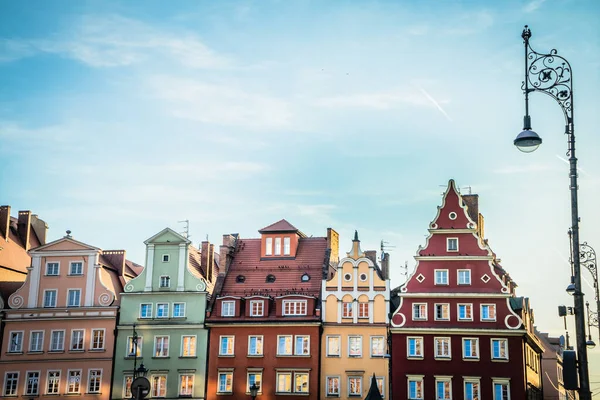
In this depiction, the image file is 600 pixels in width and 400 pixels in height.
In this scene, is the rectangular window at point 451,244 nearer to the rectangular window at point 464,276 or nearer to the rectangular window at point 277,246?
the rectangular window at point 464,276

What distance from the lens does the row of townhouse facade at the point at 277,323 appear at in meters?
52.4

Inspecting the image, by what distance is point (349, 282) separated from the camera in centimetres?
5578

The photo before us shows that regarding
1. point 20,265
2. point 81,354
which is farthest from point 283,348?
point 20,265

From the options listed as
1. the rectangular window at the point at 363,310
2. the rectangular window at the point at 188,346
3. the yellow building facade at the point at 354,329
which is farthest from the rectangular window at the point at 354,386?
the rectangular window at the point at 188,346

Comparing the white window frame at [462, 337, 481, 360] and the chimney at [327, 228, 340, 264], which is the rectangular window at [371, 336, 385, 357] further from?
the chimney at [327, 228, 340, 264]

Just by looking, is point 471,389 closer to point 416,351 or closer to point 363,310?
point 416,351

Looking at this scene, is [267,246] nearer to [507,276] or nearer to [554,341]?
[507,276]

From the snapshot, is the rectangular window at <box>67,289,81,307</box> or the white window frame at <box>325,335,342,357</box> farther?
the rectangular window at <box>67,289,81,307</box>

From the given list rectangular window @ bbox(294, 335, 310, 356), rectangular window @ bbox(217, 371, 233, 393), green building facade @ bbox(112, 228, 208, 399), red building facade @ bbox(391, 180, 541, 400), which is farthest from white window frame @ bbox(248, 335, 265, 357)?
red building facade @ bbox(391, 180, 541, 400)

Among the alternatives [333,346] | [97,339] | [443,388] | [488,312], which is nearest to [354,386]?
[333,346]

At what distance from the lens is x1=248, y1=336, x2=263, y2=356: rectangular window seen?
5581 cm

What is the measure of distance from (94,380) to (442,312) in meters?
26.1

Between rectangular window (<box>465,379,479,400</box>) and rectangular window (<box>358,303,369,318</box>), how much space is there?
8397mm

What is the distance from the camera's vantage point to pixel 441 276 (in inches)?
2117
